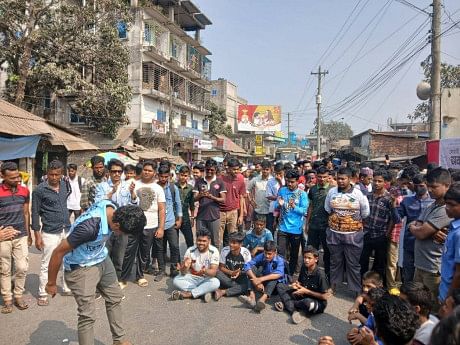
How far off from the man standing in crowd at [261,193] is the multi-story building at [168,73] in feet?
57.1

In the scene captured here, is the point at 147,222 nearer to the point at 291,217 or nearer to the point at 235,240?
the point at 235,240

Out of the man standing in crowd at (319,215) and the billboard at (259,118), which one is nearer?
the man standing in crowd at (319,215)

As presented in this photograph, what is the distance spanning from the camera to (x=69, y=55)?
18562mm

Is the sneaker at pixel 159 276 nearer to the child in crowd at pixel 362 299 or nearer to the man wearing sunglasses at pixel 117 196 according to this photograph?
the man wearing sunglasses at pixel 117 196

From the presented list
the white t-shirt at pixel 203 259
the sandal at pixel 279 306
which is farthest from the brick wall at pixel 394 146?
the sandal at pixel 279 306

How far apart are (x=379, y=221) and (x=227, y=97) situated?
144ft

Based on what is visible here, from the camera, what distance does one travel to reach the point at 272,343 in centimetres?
371

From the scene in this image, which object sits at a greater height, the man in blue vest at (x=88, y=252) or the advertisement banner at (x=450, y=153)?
the advertisement banner at (x=450, y=153)

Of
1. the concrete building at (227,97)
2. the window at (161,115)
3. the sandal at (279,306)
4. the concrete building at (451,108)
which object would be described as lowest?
the sandal at (279,306)

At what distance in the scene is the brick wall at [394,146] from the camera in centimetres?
2328

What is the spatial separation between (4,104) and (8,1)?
7.78 m

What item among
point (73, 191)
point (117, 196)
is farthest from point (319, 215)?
point (73, 191)

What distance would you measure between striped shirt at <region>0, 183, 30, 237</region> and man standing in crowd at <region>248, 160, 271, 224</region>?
418 cm

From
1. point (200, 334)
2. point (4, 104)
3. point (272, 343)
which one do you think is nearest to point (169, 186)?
point (200, 334)
